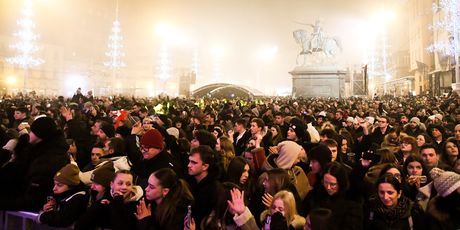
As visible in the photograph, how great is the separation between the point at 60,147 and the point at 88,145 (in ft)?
A: 9.23

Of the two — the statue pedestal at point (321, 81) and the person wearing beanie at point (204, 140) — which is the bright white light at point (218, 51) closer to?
the statue pedestal at point (321, 81)

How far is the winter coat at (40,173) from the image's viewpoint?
5.04 metres

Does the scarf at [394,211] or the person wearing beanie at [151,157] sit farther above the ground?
the person wearing beanie at [151,157]

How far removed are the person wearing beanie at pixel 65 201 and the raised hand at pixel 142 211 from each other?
0.82 meters

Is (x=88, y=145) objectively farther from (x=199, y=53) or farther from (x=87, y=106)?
(x=199, y=53)

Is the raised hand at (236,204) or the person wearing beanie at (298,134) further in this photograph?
the person wearing beanie at (298,134)

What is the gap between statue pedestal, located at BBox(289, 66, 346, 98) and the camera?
4094 centimetres

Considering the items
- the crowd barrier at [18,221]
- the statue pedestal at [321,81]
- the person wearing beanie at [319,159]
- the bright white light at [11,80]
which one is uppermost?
the bright white light at [11,80]

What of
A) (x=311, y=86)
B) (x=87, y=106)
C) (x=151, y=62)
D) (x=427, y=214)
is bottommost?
(x=427, y=214)

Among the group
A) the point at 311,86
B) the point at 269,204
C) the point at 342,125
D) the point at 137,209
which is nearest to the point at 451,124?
the point at 342,125

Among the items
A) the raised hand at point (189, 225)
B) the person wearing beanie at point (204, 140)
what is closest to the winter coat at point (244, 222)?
the raised hand at point (189, 225)

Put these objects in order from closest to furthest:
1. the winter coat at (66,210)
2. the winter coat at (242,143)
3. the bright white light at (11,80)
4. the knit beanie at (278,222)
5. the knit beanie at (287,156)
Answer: the knit beanie at (278,222) < the winter coat at (66,210) < the knit beanie at (287,156) < the winter coat at (242,143) < the bright white light at (11,80)

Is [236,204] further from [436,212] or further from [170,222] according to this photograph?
[436,212]

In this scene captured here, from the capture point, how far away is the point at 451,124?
11.6 m
